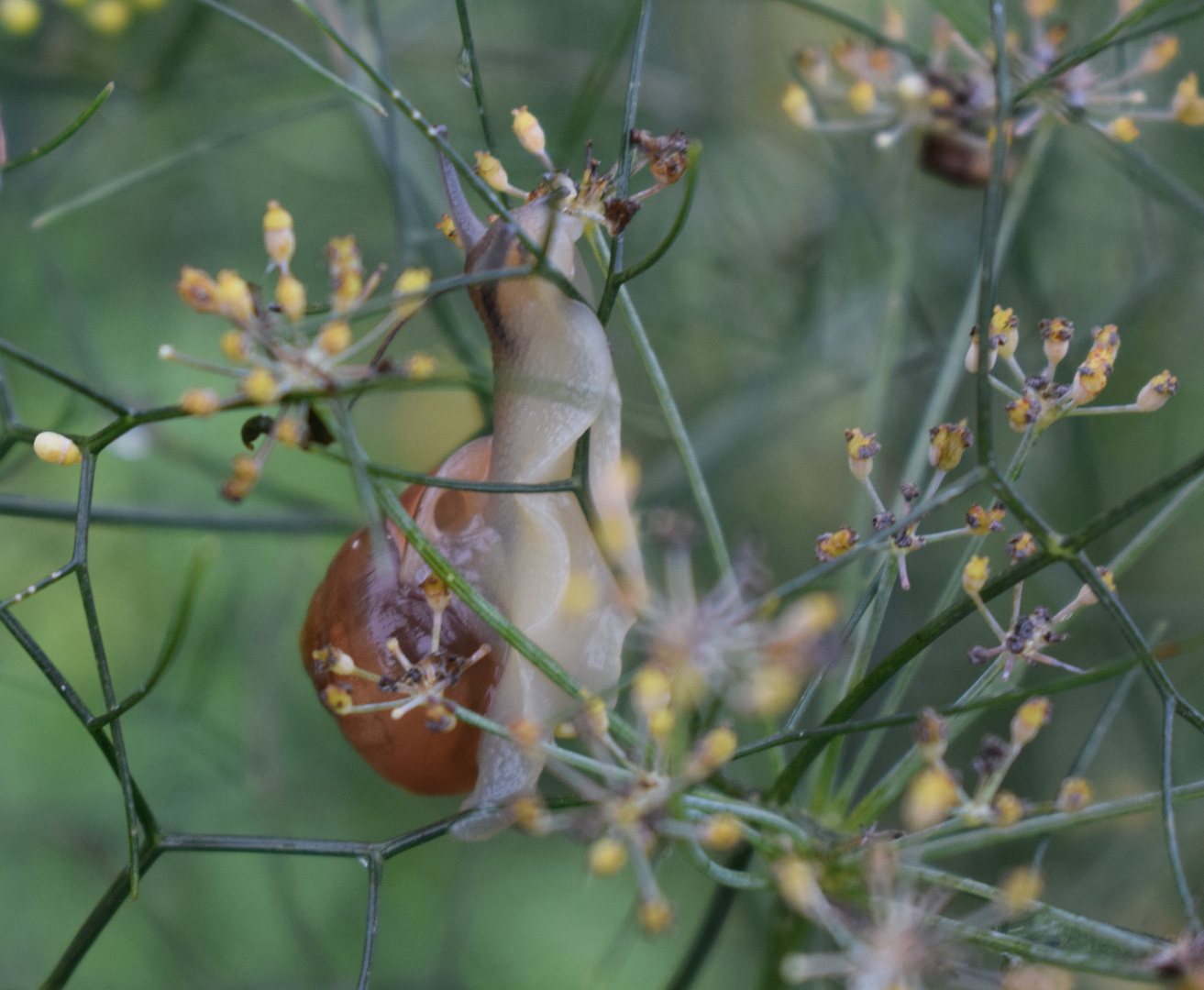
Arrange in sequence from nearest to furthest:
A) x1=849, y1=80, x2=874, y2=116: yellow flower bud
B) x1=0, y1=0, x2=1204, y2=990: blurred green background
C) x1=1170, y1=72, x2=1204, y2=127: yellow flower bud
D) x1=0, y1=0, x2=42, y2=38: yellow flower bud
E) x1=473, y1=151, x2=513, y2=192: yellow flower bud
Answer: x1=473, y1=151, x2=513, y2=192: yellow flower bud → x1=1170, y1=72, x2=1204, y2=127: yellow flower bud → x1=849, y1=80, x2=874, y2=116: yellow flower bud → x1=0, y1=0, x2=42, y2=38: yellow flower bud → x1=0, y1=0, x2=1204, y2=990: blurred green background

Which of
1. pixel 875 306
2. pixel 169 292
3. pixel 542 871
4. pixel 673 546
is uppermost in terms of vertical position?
A: pixel 673 546

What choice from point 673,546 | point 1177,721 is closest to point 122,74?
point 673,546

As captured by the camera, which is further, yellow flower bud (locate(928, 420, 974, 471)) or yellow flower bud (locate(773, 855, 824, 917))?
yellow flower bud (locate(928, 420, 974, 471))

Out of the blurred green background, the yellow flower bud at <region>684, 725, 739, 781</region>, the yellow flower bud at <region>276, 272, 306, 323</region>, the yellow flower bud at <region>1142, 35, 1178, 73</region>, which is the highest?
the yellow flower bud at <region>1142, 35, 1178, 73</region>

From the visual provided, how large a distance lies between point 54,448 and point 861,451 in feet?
1.16

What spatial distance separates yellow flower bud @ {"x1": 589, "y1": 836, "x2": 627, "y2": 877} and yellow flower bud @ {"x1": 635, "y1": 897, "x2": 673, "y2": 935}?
0.05 feet

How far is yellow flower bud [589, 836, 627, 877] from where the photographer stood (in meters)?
0.37

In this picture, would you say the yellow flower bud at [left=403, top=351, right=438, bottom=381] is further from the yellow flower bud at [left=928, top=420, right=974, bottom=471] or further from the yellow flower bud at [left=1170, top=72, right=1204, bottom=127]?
the yellow flower bud at [left=1170, top=72, right=1204, bottom=127]

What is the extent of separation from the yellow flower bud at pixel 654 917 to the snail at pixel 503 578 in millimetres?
155

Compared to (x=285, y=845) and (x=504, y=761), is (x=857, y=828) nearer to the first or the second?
(x=504, y=761)

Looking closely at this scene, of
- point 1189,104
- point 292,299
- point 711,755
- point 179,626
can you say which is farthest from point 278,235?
point 1189,104

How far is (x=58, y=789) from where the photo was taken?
144cm

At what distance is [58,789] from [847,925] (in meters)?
1.34

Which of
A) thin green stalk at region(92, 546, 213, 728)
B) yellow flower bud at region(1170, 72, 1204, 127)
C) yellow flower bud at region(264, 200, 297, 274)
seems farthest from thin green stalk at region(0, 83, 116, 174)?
yellow flower bud at region(1170, 72, 1204, 127)
